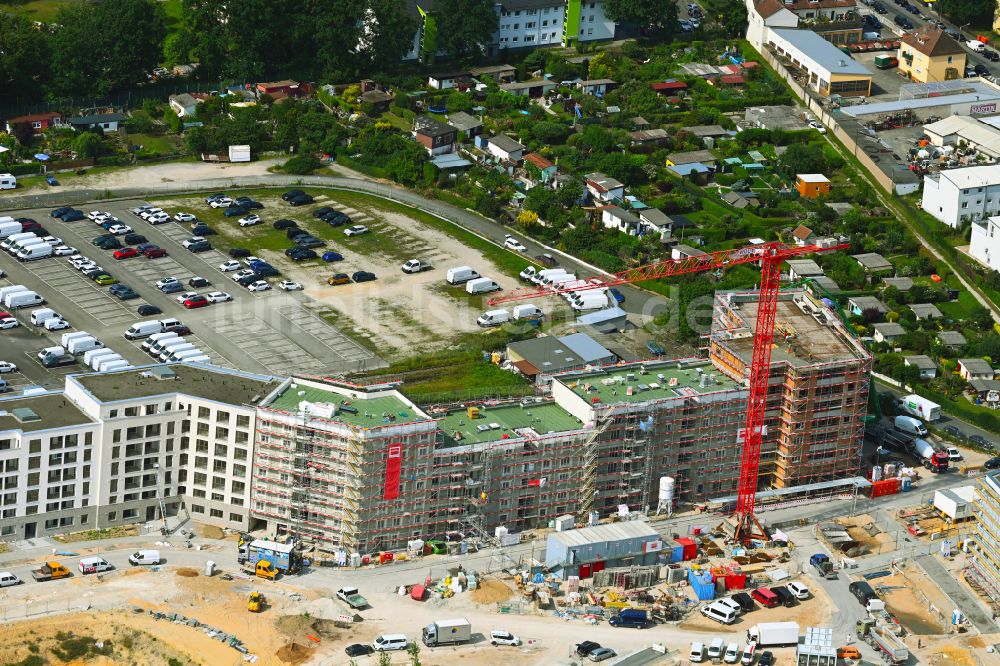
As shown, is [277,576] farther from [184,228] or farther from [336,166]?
[336,166]

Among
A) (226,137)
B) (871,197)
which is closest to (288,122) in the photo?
(226,137)

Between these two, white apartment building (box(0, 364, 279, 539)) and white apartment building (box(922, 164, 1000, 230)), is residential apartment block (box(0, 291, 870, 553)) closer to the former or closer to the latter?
white apartment building (box(0, 364, 279, 539))

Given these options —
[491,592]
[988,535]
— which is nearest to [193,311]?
[491,592]

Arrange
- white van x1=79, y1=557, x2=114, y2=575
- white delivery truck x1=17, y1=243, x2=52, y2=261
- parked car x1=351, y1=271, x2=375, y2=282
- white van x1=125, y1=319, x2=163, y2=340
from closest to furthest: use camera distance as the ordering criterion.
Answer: white van x1=79, y1=557, x2=114, y2=575 → white van x1=125, y1=319, x2=163, y2=340 → parked car x1=351, y1=271, x2=375, y2=282 → white delivery truck x1=17, y1=243, x2=52, y2=261

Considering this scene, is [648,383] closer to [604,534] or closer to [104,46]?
[604,534]

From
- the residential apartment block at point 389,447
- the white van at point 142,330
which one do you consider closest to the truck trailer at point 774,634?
the residential apartment block at point 389,447

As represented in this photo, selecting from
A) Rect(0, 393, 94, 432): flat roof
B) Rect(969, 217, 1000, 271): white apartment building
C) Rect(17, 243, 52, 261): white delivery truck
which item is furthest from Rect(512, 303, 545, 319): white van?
Rect(0, 393, 94, 432): flat roof
